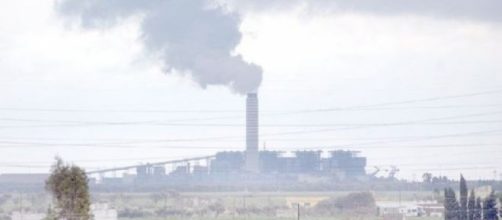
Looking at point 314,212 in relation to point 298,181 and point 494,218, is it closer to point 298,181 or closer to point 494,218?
point 494,218

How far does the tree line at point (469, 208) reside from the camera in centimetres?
6575

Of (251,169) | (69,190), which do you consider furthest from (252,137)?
(69,190)

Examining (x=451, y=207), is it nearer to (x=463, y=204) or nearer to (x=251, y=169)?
(x=463, y=204)

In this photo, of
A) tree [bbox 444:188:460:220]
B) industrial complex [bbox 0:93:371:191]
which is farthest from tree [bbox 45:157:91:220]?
industrial complex [bbox 0:93:371:191]

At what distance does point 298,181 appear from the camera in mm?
127250

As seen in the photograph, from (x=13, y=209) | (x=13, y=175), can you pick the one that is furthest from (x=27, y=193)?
(x=13, y=175)

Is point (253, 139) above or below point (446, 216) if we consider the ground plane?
above

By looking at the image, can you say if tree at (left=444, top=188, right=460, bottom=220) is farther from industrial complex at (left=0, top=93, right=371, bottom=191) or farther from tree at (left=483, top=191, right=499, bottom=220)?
industrial complex at (left=0, top=93, right=371, bottom=191)

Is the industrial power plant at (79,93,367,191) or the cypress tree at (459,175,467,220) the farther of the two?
the industrial power plant at (79,93,367,191)

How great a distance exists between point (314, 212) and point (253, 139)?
114ft

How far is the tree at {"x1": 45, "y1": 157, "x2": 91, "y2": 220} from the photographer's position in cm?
3722

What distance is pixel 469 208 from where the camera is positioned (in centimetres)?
6744

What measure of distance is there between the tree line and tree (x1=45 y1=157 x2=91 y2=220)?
3206cm

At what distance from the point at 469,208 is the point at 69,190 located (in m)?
34.9
